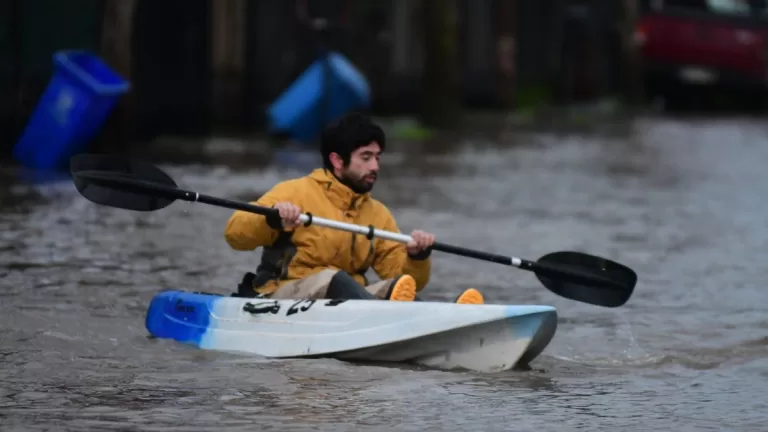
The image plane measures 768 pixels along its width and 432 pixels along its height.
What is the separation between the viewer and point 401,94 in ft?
80.6

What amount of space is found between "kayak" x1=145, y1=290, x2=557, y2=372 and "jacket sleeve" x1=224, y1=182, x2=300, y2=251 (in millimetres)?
268

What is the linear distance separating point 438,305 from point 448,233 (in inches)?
198

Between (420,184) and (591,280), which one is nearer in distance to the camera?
(591,280)

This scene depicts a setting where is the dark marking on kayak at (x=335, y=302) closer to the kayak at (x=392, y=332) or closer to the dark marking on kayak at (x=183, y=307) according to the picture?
the kayak at (x=392, y=332)

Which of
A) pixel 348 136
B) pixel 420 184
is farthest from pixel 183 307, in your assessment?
pixel 420 184

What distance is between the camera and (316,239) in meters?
8.29

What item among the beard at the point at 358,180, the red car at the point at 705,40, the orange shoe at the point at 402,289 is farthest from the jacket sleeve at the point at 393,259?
the red car at the point at 705,40

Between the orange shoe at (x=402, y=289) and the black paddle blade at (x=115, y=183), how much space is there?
49.6 inches

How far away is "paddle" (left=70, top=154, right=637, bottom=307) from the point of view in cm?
860

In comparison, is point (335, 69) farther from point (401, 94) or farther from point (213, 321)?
point (213, 321)

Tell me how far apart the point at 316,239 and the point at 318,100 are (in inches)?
431

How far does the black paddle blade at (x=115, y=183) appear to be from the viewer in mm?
8602

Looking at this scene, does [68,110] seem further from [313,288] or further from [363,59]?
[363,59]

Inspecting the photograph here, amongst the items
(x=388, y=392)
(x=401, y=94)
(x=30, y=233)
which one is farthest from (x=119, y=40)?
(x=388, y=392)
